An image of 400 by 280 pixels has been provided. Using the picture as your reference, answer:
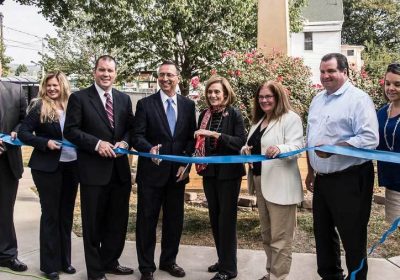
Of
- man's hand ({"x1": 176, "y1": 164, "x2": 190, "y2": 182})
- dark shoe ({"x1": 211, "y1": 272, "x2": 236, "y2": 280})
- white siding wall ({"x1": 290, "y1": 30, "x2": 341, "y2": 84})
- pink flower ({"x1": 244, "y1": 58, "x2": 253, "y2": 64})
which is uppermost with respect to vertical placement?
white siding wall ({"x1": 290, "y1": 30, "x2": 341, "y2": 84})

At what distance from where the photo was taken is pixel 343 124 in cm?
353

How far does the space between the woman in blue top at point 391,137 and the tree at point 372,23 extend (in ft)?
150

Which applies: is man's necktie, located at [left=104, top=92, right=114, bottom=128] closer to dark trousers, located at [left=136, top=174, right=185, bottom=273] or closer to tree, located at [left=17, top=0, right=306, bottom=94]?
dark trousers, located at [left=136, top=174, right=185, bottom=273]

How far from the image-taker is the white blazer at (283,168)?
3.75 metres

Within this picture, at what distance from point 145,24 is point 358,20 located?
128 ft

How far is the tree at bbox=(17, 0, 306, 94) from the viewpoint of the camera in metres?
17.8

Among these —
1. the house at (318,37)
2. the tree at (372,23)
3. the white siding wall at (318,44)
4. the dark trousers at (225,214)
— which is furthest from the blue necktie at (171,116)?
the tree at (372,23)

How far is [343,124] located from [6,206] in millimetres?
3281

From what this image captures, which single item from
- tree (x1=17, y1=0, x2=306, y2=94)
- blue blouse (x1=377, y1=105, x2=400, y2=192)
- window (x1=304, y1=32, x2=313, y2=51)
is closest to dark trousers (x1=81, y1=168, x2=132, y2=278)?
blue blouse (x1=377, y1=105, x2=400, y2=192)

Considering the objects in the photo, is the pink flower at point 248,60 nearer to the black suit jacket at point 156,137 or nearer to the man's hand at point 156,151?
the black suit jacket at point 156,137

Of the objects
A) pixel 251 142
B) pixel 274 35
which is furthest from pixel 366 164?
pixel 274 35

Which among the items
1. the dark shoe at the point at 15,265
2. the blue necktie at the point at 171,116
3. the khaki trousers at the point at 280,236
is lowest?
the dark shoe at the point at 15,265

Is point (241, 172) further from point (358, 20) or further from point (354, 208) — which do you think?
point (358, 20)

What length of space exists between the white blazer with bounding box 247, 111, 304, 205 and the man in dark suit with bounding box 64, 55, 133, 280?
131 centimetres
